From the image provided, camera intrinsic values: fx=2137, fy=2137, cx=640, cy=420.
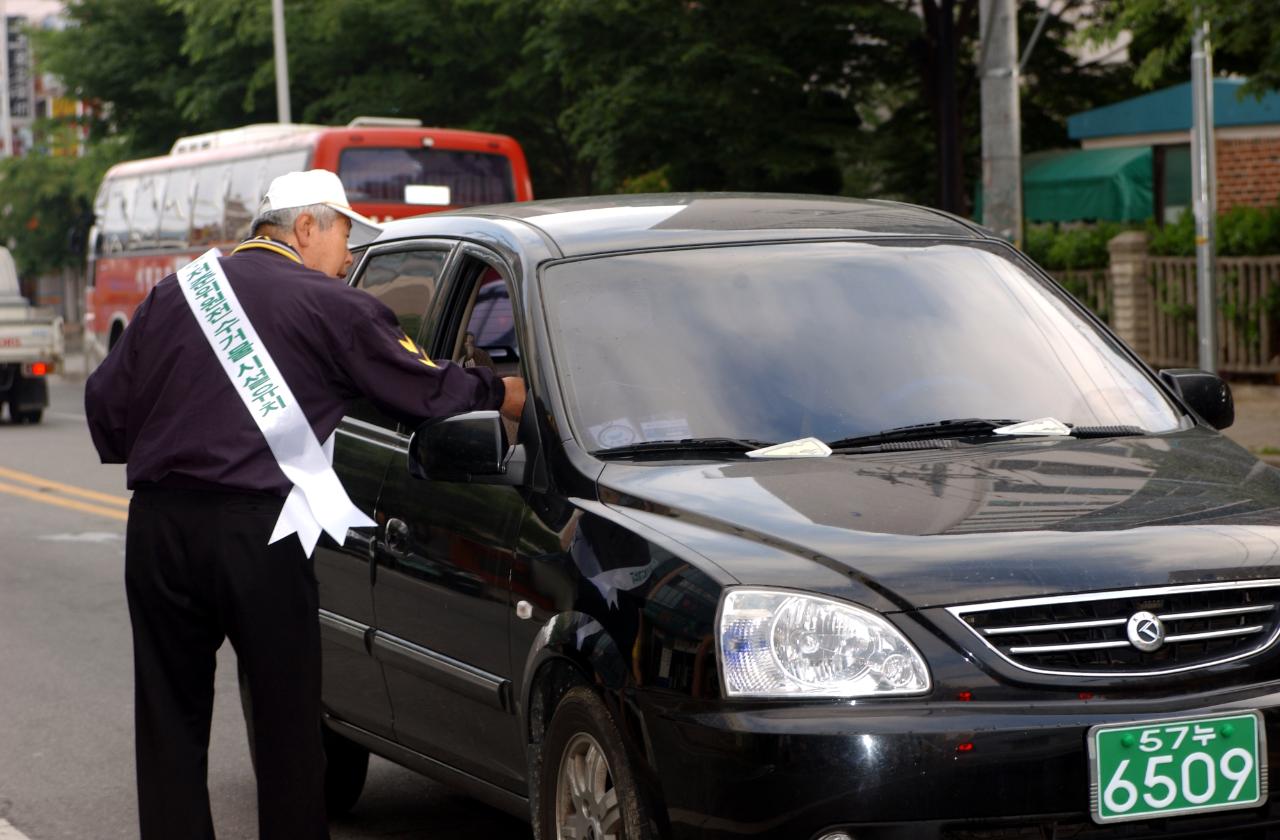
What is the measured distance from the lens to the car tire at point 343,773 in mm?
6133

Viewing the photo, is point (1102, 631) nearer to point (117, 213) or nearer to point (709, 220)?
point (709, 220)

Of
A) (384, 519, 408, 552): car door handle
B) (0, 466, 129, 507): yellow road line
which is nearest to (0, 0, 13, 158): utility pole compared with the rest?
(0, 466, 129, 507): yellow road line

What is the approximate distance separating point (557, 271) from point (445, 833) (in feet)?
5.86

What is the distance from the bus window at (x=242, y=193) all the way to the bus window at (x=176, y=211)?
1518 mm

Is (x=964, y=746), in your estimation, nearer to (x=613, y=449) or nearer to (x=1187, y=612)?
(x=1187, y=612)

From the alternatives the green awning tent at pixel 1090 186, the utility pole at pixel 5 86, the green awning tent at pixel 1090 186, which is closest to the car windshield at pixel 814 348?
the green awning tent at pixel 1090 186

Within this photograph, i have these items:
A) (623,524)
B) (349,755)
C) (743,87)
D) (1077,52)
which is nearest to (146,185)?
(743,87)

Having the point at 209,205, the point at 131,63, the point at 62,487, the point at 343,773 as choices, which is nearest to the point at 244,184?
the point at 209,205

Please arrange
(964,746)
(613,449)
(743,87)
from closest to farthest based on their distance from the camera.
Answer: (964,746)
(613,449)
(743,87)

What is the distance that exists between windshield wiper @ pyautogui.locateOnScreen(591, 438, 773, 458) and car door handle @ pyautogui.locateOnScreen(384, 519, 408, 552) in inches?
30.6

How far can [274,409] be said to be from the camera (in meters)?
4.30

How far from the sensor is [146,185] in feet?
99.5

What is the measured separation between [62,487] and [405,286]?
1232cm

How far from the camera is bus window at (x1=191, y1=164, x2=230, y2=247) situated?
27.7m
